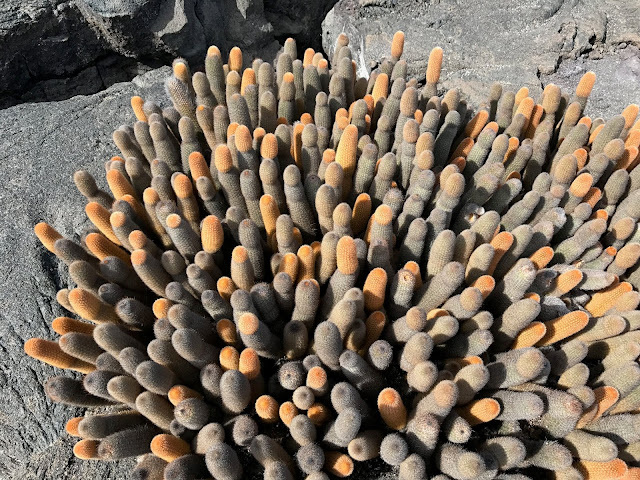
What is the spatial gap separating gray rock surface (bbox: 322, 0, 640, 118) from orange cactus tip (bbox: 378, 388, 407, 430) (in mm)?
2119

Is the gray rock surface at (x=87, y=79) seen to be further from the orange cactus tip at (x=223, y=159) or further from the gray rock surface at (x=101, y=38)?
the orange cactus tip at (x=223, y=159)

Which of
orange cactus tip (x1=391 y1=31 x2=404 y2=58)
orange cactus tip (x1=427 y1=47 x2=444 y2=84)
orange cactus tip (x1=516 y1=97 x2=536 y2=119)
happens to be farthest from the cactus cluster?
orange cactus tip (x1=391 y1=31 x2=404 y2=58)

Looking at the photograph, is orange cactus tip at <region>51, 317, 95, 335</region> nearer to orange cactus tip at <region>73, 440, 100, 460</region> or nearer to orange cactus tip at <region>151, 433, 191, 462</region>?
orange cactus tip at <region>73, 440, 100, 460</region>

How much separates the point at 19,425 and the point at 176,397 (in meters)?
0.73

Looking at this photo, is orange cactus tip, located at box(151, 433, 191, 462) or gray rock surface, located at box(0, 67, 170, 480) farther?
gray rock surface, located at box(0, 67, 170, 480)

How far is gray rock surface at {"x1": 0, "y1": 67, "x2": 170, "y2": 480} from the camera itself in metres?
1.72

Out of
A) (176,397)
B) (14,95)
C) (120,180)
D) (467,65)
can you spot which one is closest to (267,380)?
(176,397)

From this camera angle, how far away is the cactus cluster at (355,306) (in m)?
1.36

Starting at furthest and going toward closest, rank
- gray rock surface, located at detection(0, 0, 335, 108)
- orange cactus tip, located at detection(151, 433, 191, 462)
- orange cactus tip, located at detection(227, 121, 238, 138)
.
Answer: gray rock surface, located at detection(0, 0, 335, 108) < orange cactus tip, located at detection(227, 121, 238, 138) < orange cactus tip, located at detection(151, 433, 191, 462)

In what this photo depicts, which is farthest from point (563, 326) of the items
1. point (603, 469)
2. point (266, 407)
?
point (266, 407)

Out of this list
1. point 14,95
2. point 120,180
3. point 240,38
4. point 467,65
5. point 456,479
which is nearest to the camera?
point 456,479

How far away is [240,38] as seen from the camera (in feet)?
13.6

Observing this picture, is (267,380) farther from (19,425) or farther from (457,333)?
(19,425)

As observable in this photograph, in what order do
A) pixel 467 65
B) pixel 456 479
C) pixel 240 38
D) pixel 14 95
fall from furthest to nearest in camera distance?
pixel 240 38 → pixel 14 95 → pixel 467 65 → pixel 456 479
